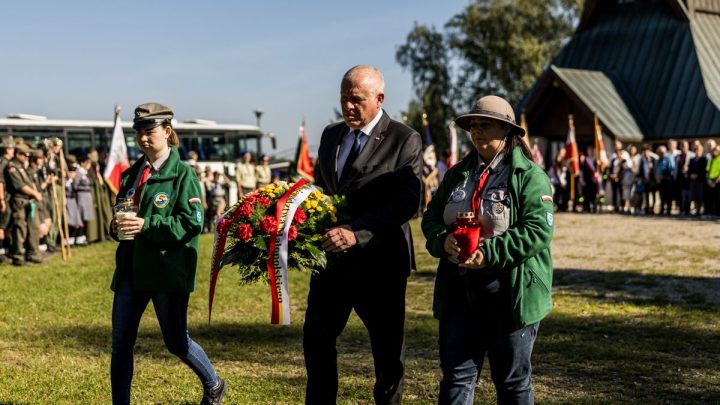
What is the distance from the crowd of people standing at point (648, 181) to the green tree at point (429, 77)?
25058 mm

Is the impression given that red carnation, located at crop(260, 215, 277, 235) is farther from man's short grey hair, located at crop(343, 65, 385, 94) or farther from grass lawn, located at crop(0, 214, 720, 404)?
grass lawn, located at crop(0, 214, 720, 404)

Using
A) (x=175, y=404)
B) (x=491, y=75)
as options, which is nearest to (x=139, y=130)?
(x=175, y=404)

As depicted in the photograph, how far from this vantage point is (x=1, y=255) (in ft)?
50.2

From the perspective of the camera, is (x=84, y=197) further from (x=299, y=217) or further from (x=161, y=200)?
(x=299, y=217)

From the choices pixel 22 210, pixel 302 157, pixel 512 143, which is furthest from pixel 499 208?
pixel 302 157

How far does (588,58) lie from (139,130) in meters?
37.1

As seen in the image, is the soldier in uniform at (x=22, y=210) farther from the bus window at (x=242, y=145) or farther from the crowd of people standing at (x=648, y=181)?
the bus window at (x=242, y=145)

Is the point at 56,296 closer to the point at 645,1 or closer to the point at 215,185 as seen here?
the point at 215,185

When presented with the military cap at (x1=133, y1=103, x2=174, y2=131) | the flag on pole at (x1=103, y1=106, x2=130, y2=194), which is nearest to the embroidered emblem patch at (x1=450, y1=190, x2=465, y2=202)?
the military cap at (x1=133, y1=103, x2=174, y2=131)

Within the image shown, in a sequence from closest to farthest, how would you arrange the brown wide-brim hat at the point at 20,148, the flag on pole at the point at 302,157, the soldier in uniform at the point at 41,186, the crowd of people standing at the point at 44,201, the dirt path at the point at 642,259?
the dirt path at the point at 642,259 < the crowd of people standing at the point at 44,201 < the brown wide-brim hat at the point at 20,148 < the soldier in uniform at the point at 41,186 < the flag on pole at the point at 302,157

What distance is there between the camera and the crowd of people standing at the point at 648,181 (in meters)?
23.3

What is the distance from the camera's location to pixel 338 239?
4555mm

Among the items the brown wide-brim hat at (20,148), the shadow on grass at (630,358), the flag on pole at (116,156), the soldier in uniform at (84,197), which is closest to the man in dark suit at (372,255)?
the shadow on grass at (630,358)

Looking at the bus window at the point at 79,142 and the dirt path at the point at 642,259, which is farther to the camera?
the bus window at the point at 79,142
